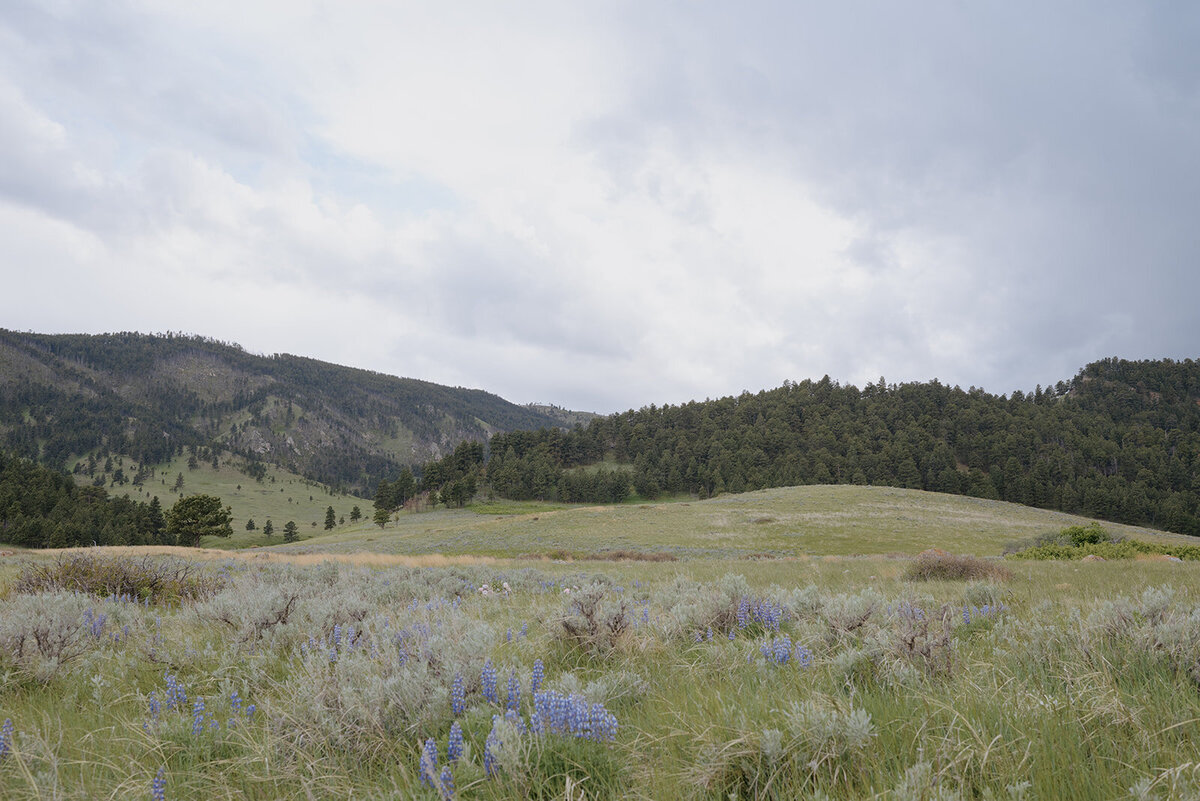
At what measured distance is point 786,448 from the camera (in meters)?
133

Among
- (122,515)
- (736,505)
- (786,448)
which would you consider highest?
(786,448)

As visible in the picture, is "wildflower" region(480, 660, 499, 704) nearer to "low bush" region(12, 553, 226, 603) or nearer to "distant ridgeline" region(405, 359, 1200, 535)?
"low bush" region(12, 553, 226, 603)

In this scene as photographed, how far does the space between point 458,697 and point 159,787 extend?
138 cm

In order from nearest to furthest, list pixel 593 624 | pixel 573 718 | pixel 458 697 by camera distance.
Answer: pixel 573 718 < pixel 458 697 < pixel 593 624

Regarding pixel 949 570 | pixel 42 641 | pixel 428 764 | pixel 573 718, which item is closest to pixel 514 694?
pixel 573 718

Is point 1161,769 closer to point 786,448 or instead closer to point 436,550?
point 436,550

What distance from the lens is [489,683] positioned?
3.25 metres

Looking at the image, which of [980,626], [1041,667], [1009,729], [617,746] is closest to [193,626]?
[617,746]

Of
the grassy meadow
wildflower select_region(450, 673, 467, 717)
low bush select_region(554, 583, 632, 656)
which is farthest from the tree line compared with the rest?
wildflower select_region(450, 673, 467, 717)

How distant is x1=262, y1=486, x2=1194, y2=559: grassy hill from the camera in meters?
42.6

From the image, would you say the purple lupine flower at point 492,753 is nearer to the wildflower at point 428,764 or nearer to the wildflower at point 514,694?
the wildflower at point 428,764

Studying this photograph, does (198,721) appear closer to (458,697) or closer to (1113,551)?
(458,697)

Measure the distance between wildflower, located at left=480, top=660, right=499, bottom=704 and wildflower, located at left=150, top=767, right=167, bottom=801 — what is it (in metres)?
1.53

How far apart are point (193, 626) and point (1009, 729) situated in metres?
7.82
